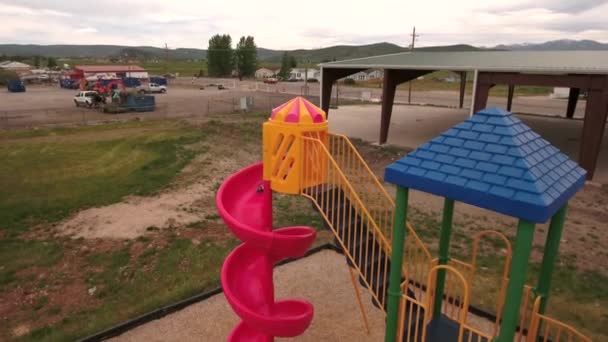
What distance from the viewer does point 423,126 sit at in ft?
94.8

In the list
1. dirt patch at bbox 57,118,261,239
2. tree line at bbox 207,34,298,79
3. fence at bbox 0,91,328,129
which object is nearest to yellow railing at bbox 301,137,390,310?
dirt patch at bbox 57,118,261,239

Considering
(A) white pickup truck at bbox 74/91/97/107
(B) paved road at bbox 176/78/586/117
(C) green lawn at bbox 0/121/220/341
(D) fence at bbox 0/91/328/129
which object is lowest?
(C) green lawn at bbox 0/121/220/341

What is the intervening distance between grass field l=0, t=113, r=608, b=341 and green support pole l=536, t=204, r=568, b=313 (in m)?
2.94

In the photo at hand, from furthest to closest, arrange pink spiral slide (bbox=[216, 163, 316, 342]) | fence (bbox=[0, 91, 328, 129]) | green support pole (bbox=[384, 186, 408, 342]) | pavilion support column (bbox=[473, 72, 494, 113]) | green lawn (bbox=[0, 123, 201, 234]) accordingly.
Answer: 1. fence (bbox=[0, 91, 328, 129])
2. pavilion support column (bbox=[473, 72, 494, 113])
3. green lawn (bbox=[0, 123, 201, 234])
4. pink spiral slide (bbox=[216, 163, 316, 342])
5. green support pole (bbox=[384, 186, 408, 342])

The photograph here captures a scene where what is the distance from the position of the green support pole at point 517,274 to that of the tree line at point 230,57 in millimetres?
111293

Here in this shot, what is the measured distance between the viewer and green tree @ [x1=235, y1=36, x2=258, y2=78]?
112m

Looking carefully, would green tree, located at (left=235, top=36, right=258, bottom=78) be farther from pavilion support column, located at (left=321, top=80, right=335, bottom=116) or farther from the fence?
pavilion support column, located at (left=321, top=80, right=335, bottom=116)

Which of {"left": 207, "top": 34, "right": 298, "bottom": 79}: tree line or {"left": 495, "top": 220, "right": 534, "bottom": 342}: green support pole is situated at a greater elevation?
{"left": 207, "top": 34, "right": 298, "bottom": 79}: tree line

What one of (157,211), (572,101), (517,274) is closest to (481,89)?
(157,211)

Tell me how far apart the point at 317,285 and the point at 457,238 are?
4.41 metres

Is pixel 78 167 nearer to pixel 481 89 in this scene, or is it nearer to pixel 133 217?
pixel 133 217

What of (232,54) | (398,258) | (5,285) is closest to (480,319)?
(398,258)

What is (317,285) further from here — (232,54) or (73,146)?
(232,54)

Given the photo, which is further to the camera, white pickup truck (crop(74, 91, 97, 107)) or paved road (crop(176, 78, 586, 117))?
paved road (crop(176, 78, 586, 117))
